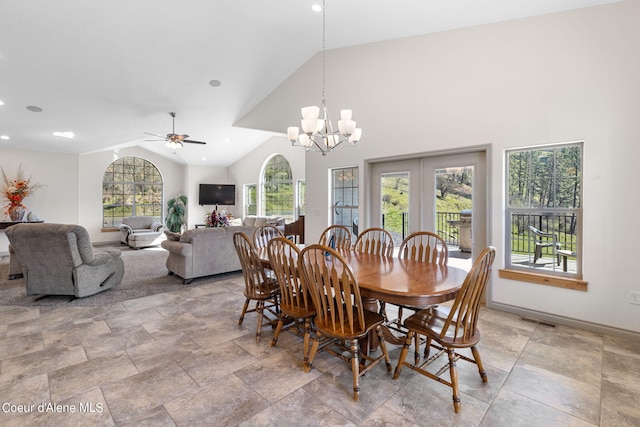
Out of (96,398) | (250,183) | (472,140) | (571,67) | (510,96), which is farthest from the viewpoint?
(250,183)

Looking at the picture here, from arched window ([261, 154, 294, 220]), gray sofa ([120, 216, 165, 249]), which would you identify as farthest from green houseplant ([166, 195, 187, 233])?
arched window ([261, 154, 294, 220])

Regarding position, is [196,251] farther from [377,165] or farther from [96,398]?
[377,165]

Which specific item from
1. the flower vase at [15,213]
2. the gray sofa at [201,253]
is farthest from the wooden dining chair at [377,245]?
the flower vase at [15,213]

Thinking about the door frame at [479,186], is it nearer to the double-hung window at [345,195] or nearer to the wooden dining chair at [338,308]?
the double-hung window at [345,195]

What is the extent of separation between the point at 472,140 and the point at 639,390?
8.67 feet

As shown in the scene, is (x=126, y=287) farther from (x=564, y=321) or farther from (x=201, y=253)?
(x=564, y=321)

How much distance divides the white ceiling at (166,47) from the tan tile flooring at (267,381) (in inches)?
130

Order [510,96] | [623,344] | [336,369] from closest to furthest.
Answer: [336,369] → [623,344] → [510,96]

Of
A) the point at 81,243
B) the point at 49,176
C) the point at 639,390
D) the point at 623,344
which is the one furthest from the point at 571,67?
the point at 49,176

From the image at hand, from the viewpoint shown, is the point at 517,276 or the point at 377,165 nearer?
the point at 517,276

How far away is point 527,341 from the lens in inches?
108

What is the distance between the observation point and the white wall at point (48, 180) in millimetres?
7229

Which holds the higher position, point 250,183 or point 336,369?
point 250,183

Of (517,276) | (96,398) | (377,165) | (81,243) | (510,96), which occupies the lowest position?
(96,398)
